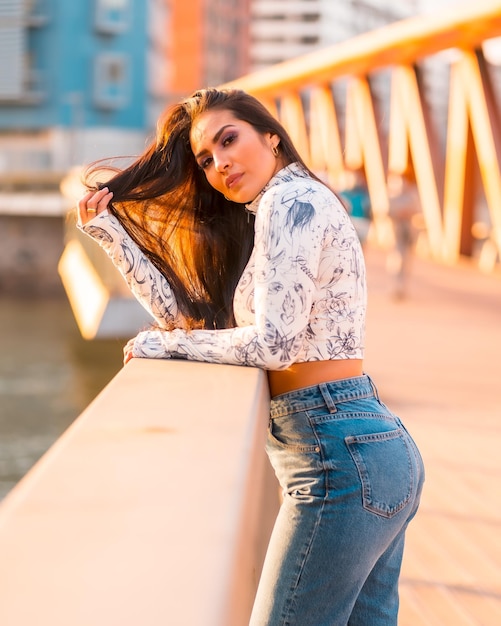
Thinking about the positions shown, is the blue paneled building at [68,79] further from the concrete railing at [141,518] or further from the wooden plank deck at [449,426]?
the concrete railing at [141,518]

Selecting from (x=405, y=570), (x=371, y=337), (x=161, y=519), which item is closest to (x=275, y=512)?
(x=405, y=570)

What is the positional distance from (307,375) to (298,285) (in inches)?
7.8

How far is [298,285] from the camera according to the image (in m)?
1.82

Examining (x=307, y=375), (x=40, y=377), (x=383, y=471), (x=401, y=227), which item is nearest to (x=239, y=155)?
(x=307, y=375)

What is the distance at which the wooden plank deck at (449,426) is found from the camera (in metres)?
3.39

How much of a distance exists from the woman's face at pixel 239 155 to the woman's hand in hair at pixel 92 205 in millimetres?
353

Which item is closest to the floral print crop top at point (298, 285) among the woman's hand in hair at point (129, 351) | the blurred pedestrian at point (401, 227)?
the woman's hand in hair at point (129, 351)

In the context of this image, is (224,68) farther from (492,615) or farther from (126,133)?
(492,615)

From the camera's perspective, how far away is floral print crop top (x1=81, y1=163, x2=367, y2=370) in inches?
71.9

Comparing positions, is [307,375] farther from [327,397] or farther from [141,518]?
[141,518]

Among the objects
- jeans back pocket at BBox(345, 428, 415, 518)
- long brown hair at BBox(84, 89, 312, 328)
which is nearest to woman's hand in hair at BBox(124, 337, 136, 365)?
long brown hair at BBox(84, 89, 312, 328)

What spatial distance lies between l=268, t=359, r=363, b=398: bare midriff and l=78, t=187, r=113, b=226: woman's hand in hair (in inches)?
27.5

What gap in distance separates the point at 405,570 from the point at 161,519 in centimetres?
253

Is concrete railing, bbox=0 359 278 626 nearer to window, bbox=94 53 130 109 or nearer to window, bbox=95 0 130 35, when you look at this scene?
window, bbox=94 53 130 109
